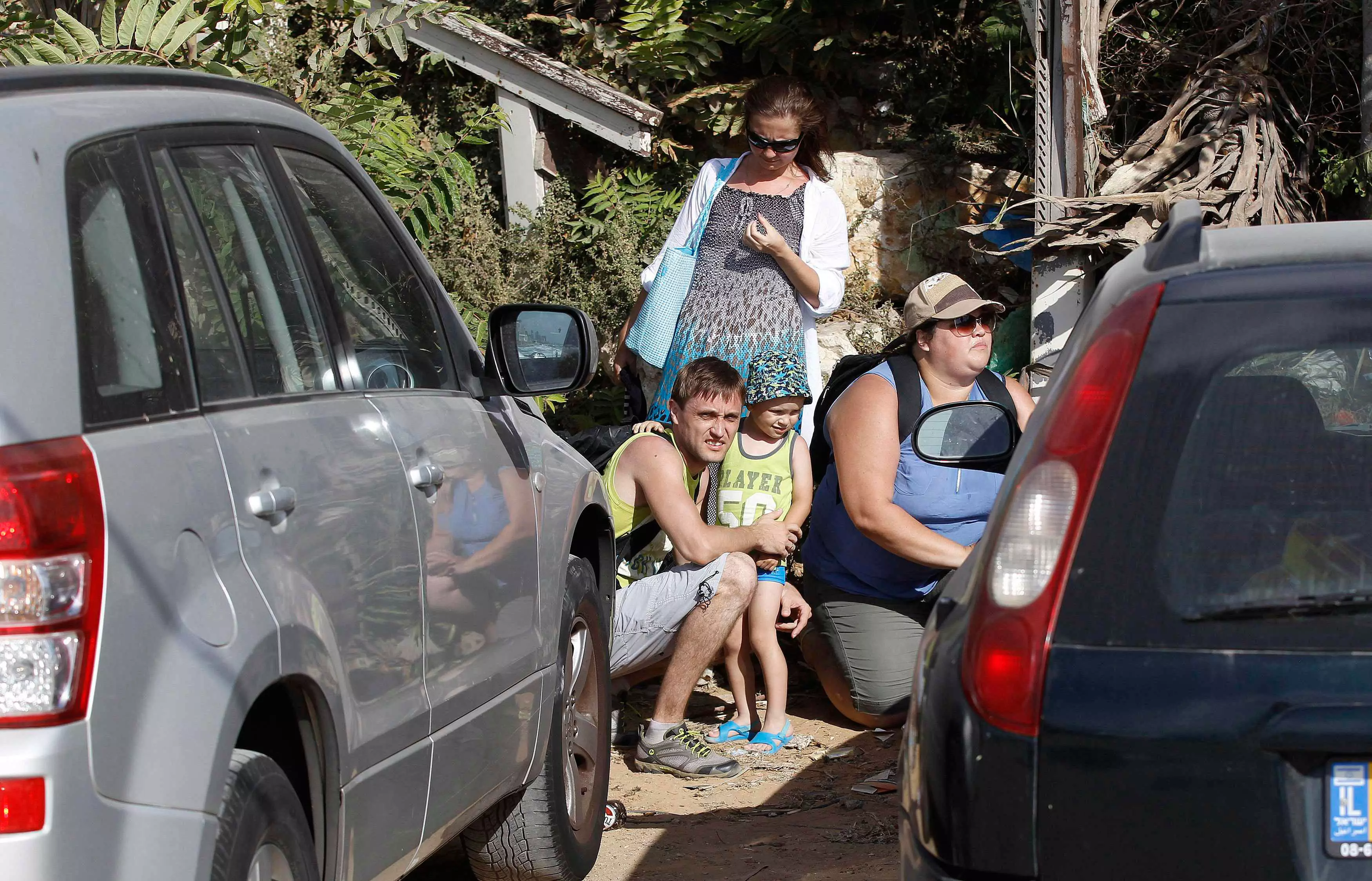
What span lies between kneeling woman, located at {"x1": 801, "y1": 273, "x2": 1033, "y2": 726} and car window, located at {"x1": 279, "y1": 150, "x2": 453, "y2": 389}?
2.22 m

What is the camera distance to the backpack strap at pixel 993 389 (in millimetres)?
5332

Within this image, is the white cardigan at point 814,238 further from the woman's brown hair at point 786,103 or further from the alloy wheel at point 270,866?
the alloy wheel at point 270,866

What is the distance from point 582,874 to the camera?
3.94m

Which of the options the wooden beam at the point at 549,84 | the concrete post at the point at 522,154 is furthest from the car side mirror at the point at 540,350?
the concrete post at the point at 522,154

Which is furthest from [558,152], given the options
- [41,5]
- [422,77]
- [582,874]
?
[582,874]

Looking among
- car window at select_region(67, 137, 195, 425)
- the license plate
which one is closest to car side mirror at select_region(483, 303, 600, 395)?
car window at select_region(67, 137, 195, 425)

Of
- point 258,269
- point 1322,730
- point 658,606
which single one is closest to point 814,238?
point 658,606

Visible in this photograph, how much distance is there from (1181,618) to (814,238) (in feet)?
14.6

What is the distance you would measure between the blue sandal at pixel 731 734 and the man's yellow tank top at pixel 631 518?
2.26 ft

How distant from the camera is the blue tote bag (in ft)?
20.2

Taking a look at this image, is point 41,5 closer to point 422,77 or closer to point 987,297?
point 422,77

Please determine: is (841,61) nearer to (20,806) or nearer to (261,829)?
Result: (261,829)

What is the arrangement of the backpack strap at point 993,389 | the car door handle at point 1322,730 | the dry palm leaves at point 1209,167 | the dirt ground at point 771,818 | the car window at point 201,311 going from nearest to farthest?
the car door handle at point 1322,730 < the car window at point 201,311 < the dirt ground at point 771,818 < the backpack strap at point 993,389 < the dry palm leaves at point 1209,167

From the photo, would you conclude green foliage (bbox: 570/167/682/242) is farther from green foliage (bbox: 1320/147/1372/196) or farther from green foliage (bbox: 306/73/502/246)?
green foliage (bbox: 1320/147/1372/196)
